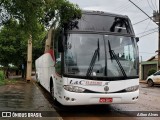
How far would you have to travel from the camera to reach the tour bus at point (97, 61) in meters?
10.3

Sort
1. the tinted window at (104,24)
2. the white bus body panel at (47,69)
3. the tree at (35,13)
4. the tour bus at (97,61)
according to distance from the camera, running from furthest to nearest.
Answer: the white bus body panel at (47,69) → the tinted window at (104,24) → the tour bus at (97,61) → the tree at (35,13)

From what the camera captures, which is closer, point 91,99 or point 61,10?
point 91,99

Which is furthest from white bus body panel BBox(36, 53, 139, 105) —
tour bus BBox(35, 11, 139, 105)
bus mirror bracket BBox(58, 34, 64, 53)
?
bus mirror bracket BBox(58, 34, 64, 53)

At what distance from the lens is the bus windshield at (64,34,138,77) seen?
34.4ft

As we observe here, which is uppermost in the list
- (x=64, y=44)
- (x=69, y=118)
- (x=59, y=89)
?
(x=64, y=44)

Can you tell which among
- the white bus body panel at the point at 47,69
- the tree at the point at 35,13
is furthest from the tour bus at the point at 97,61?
the white bus body panel at the point at 47,69

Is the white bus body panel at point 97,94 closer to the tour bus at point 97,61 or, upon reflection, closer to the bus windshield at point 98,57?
the tour bus at point 97,61

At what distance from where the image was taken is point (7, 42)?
3744 centimetres

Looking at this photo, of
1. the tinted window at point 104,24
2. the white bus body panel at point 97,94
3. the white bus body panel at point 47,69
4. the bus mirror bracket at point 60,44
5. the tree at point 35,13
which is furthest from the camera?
the white bus body panel at point 47,69

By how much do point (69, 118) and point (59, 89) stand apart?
3.90 ft

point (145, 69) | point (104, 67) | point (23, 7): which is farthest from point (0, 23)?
point (145, 69)

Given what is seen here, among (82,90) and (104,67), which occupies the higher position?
(104,67)

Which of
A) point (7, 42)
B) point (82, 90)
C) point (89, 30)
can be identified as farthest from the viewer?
point (7, 42)

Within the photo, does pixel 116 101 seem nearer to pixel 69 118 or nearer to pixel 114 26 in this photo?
pixel 69 118
